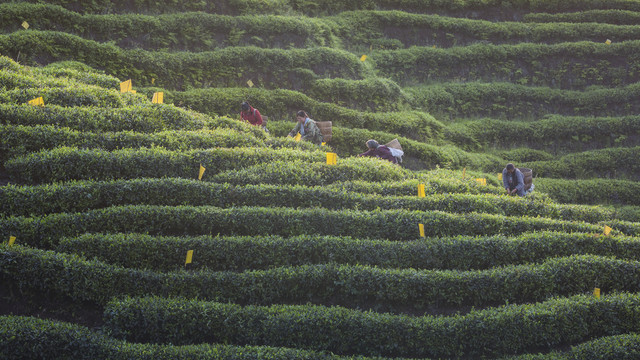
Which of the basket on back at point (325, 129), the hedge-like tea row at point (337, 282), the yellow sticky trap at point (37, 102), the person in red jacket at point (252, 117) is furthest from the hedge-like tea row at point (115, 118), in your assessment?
the hedge-like tea row at point (337, 282)

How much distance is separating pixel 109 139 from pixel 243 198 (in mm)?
4111

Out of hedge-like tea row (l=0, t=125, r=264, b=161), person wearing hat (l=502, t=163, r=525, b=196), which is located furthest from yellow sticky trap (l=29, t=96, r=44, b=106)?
person wearing hat (l=502, t=163, r=525, b=196)

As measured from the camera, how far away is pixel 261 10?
24672 millimetres

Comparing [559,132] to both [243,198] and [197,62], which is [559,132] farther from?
[243,198]

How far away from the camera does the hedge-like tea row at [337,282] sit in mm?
9461

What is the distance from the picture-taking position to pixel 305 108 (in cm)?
2038

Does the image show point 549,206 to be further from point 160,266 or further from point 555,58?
point 555,58

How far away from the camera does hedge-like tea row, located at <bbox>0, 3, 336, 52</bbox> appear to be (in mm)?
18766

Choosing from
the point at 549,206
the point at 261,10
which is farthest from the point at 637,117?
the point at 261,10

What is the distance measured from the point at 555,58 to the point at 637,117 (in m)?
5.83

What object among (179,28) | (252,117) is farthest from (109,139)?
(179,28)

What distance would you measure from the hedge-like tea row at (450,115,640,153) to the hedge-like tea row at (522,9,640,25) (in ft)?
33.7

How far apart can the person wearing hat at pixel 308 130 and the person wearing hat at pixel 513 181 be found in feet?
20.3

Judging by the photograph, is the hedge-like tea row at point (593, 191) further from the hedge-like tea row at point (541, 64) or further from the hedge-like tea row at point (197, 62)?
the hedge-like tea row at point (197, 62)
